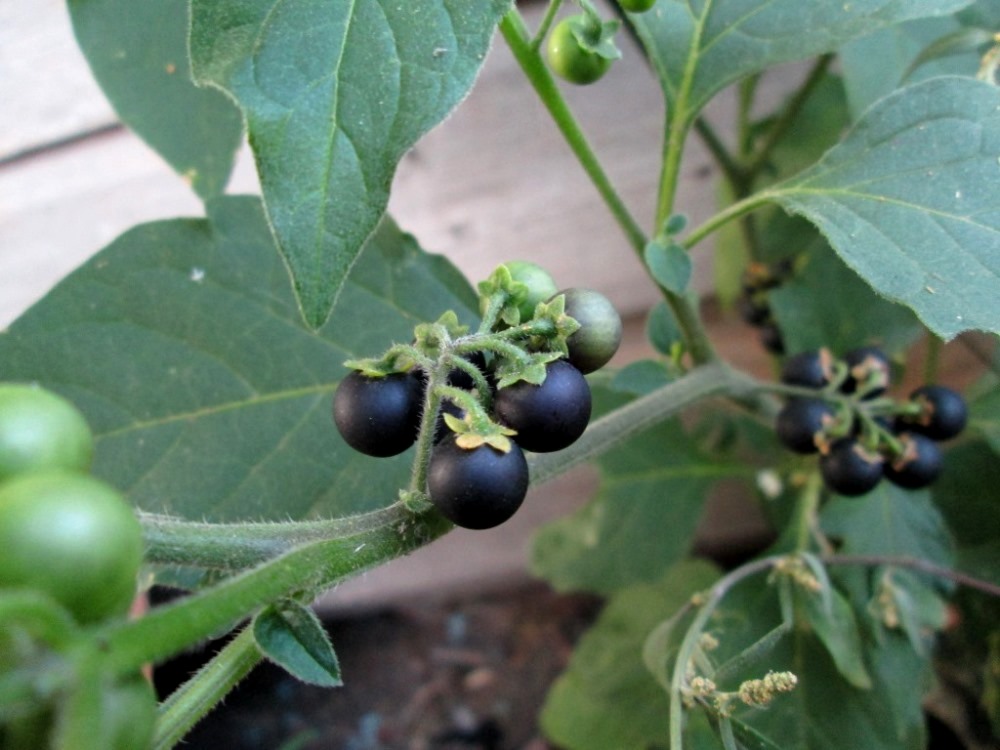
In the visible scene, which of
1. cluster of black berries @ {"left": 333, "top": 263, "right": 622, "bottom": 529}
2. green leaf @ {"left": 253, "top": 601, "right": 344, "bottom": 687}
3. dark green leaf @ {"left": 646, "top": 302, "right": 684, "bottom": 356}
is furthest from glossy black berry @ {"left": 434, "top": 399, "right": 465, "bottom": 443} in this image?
dark green leaf @ {"left": 646, "top": 302, "right": 684, "bottom": 356}

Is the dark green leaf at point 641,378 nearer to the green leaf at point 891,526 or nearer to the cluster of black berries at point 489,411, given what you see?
the cluster of black berries at point 489,411

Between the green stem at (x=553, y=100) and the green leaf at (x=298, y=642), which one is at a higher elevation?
the green stem at (x=553, y=100)

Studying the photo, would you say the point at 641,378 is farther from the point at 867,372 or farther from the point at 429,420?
the point at 429,420

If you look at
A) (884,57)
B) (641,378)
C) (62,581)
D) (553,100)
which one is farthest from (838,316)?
(62,581)

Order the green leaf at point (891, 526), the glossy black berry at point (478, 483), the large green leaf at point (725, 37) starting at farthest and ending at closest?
the green leaf at point (891, 526) < the large green leaf at point (725, 37) < the glossy black berry at point (478, 483)

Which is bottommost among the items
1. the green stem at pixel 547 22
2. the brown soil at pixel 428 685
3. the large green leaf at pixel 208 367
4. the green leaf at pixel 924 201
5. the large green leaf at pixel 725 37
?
the brown soil at pixel 428 685

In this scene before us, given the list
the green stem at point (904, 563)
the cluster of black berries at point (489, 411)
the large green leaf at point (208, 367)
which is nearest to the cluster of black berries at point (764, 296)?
the green stem at point (904, 563)
